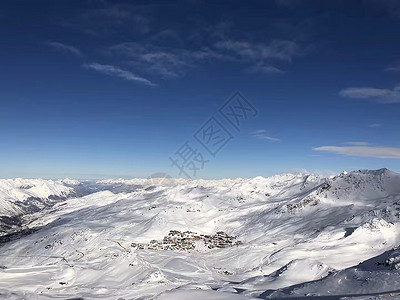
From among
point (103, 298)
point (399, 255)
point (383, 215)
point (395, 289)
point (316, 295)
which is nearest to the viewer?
point (395, 289)

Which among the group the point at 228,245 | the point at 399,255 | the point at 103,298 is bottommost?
the point at 228,245

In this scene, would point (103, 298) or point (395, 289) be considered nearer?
point (395, 289)

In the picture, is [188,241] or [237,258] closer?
[237,258]

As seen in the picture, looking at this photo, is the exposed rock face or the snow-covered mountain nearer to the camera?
the snow-covered mountain

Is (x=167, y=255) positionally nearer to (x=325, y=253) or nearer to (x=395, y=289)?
(x=325, y=253)

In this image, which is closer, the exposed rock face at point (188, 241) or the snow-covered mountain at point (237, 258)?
the snow-covered mountain at point (237, 258)

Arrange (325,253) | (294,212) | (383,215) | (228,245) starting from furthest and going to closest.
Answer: (294,212), (228,245), (383,215), (325,253)

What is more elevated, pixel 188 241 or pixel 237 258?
pixel 188 241

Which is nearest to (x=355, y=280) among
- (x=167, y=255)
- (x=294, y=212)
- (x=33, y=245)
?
(x=167, y=255)
